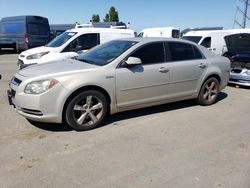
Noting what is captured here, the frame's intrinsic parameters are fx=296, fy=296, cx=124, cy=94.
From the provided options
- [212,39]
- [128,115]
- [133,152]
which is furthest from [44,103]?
[212,39]

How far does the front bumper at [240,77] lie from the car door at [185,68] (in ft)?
9.32

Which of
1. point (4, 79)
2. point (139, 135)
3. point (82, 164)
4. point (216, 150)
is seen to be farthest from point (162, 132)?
point (4, 79)

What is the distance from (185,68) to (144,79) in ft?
3.54

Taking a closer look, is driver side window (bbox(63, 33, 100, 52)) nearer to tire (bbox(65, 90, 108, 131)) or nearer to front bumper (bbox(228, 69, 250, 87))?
front bumper (bbox(228, 69, 250, 87))

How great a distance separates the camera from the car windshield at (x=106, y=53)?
17.5 feet

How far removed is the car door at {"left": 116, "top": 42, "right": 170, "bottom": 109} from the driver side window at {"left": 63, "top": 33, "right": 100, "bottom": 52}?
4.48 metres

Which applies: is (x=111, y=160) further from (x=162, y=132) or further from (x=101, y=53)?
(x=101, y=53)

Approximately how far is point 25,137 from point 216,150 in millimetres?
2874

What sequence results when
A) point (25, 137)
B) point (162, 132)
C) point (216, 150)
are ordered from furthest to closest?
point (162, 132), point (25, 137), point (216, 150)

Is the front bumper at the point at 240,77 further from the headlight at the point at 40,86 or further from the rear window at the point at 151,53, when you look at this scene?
the headlight at the point at 40,86

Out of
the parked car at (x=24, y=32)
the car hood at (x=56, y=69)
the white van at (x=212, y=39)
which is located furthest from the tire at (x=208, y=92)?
the parked car at (x=24, y=32)

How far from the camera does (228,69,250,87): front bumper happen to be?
8625mm

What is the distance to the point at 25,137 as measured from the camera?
4.59 meters

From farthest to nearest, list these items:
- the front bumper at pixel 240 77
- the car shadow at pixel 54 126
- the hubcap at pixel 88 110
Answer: the front bumper at pixel 240 77
the car shadow at pixel 54 126
the hubcap at pixel 88 110
